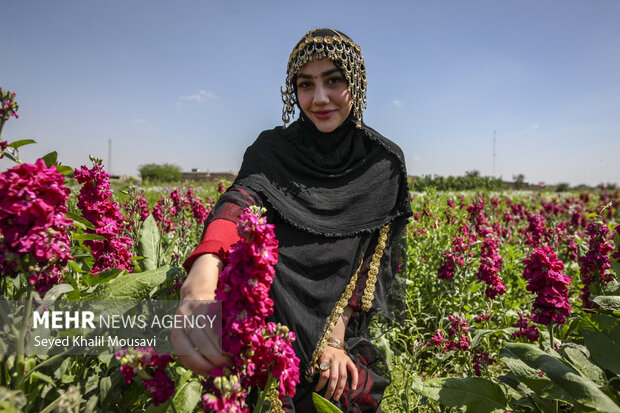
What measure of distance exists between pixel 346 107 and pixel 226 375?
1.36 meters

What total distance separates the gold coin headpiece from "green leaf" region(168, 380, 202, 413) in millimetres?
1271

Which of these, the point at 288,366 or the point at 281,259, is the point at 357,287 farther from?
the point at 288,366

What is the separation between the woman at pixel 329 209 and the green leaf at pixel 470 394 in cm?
29

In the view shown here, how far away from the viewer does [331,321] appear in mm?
1690

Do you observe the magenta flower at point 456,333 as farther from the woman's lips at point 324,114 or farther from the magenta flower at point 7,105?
the magenta flower at point 7,105

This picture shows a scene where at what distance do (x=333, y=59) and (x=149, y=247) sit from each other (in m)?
1.26

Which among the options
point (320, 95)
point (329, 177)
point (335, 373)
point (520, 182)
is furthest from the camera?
point (520, 182)

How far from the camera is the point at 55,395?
3.39 ft

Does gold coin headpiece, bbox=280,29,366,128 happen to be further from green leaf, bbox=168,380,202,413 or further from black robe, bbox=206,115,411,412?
green leaf, bbox=168,380,202,413

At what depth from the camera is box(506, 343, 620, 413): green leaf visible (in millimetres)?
1147

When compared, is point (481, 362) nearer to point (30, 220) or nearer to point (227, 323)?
point (227, 323)

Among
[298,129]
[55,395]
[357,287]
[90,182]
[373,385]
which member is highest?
[298,129]

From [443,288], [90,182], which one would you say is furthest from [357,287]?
[443,288]

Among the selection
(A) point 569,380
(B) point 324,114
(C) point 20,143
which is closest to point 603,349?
(A) point 569,380
